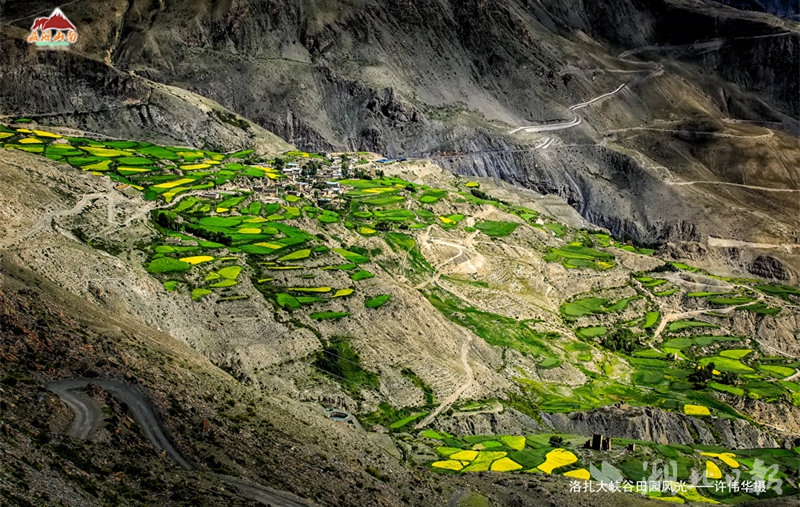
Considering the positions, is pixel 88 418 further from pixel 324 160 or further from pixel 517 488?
pixel 324 160

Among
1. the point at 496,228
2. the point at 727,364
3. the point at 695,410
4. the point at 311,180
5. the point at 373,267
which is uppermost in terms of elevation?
the point at 311,180

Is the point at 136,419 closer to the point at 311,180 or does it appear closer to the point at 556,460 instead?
the point at 556,460

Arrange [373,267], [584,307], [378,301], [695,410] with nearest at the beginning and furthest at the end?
[378,301] → [695,410] → [373,267] → [584,307]

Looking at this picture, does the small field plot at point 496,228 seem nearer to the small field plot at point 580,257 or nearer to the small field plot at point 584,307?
the small field plot at point 580,257

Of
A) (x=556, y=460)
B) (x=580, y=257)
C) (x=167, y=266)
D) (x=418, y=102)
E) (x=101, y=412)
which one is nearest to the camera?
(x=101, y=412)

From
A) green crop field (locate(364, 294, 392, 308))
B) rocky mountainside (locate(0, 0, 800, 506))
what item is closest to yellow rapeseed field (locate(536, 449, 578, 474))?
rocky mountainside (locate(0, 0, 800, 506))

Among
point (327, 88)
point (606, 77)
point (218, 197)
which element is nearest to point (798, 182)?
point (606, 77)

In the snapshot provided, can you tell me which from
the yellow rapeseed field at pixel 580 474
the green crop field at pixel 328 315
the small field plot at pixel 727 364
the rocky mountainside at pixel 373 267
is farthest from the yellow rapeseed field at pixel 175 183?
the small field plot at pixel 727 364

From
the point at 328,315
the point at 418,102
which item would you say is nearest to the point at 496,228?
the point at 328,315
